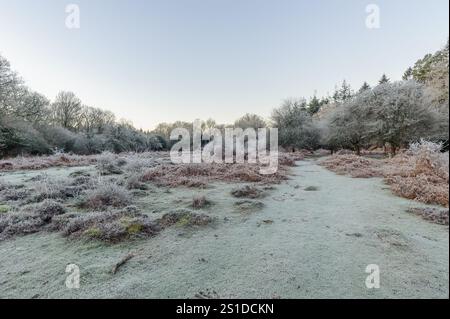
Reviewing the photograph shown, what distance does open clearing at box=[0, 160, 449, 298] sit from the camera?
3211 mm

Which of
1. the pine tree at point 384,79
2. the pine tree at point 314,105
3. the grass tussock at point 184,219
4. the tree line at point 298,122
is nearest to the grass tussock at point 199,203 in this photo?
the grass tussock at point 184,219

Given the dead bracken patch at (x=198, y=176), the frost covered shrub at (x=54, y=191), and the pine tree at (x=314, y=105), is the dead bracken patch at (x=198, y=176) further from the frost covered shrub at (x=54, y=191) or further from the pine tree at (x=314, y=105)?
the pine tree at (x=314, y=105)

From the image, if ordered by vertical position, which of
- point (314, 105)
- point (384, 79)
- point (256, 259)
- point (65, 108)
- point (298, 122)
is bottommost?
point (256, 259)

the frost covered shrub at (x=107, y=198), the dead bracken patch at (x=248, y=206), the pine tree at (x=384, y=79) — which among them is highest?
the pine tree at (x=384, y=79)

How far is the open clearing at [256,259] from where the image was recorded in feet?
10.5

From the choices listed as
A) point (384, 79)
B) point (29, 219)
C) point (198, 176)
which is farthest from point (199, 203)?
point (384, 79)

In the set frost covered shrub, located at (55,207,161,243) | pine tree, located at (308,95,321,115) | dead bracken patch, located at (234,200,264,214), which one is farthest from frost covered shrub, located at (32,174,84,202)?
pine tree, located at (308,95,321,115)

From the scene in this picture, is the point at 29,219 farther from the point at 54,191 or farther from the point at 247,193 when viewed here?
the point at 247,193

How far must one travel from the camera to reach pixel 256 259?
3.98m

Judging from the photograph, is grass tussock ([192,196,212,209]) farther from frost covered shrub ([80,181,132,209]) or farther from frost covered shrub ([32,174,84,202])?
frost covered shrub ([32,174,84,202])

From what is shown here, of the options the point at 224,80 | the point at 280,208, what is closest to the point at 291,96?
the point at 224,80

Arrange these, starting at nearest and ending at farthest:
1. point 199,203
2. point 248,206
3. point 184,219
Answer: point 184,219
point 248,206
point 199,203

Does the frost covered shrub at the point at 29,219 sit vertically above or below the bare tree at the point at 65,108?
below

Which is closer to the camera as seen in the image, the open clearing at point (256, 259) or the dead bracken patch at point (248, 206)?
the open clearing at point (256, 259)
